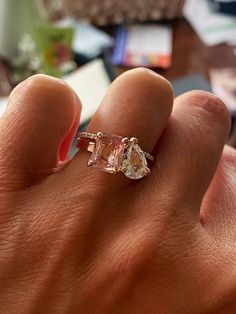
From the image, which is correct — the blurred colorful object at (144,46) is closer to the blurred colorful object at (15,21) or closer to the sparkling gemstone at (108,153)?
the blurred colorful object at (15,21)

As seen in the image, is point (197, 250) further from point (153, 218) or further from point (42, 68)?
point (42, 68)

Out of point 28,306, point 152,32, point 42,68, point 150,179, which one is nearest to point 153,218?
point 150,179

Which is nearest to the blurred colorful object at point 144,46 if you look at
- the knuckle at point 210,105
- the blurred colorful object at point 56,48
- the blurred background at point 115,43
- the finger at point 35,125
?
the blurred background at point 115,43

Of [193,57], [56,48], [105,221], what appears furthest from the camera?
[193,57]

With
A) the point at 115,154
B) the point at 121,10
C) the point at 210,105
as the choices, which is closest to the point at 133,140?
the point at 115,154

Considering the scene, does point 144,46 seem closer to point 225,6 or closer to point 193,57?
point 193,57

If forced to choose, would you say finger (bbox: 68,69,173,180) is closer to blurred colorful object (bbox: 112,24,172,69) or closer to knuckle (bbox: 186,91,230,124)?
knuckle (bbox: 186,91,230,124)

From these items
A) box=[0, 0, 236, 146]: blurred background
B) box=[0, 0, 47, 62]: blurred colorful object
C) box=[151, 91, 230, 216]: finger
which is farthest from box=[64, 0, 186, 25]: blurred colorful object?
box=[151, 91, 230, 216]: finger
